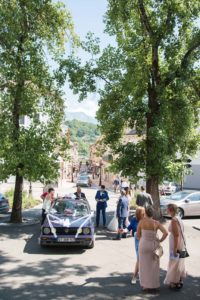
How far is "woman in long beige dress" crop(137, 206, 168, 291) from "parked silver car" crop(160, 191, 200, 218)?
12.9 metres

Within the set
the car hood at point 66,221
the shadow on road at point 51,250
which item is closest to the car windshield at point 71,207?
the car hood at point 66,221

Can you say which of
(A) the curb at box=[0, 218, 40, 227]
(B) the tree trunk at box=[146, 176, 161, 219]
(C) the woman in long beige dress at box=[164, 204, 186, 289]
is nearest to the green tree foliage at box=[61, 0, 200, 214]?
(B) the tree trunk at box=[146, 176, 161, 219]

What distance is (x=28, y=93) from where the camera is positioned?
17094 millimetres

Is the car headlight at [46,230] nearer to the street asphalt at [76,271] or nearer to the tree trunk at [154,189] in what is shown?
the street asphalt at [76,271]

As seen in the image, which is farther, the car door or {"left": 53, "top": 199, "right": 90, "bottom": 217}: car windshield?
the car door

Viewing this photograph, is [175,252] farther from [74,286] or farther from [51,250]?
[51,250]

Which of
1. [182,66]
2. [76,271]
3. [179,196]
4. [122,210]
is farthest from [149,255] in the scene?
[179,196]

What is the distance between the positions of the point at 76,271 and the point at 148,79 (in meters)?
10.8

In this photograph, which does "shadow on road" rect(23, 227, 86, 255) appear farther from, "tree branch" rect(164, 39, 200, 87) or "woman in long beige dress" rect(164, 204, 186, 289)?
"tree branch" rect(164, 39, 200, 87)

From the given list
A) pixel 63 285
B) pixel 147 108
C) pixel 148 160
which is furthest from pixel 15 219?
pixel 63 285

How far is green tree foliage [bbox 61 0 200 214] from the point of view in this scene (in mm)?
17453

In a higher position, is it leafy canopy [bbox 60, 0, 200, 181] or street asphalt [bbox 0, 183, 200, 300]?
leafy canopy [bbox 60, 0, 200, 181]

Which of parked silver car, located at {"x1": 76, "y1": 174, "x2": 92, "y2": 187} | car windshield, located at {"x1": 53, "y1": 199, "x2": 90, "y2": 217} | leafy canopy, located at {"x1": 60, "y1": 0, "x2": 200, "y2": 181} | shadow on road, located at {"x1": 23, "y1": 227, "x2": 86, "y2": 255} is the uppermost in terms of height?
leafy canopy, located at {"x1": 60, "y1": 0, "x2": 200, "y2": 181}

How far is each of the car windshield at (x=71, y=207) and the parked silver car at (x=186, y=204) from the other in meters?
8.42
